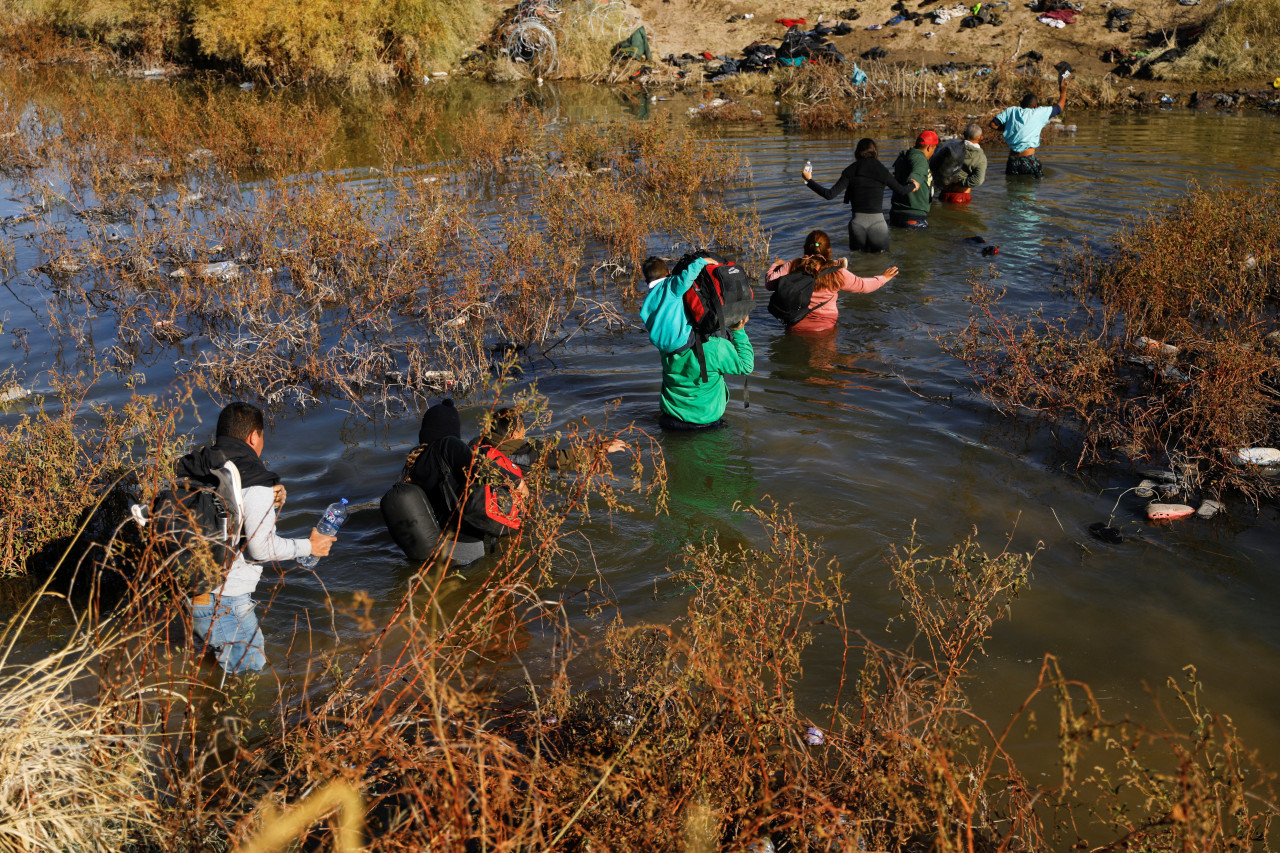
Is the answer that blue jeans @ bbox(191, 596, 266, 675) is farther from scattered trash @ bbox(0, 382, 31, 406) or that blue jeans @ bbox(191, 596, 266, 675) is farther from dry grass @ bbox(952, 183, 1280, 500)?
dry grass @ bbox(952, 183, 1280, 500)

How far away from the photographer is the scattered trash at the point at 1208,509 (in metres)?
6.00

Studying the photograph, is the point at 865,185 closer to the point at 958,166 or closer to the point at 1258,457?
the point at 958,166

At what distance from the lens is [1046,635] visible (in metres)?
5.11

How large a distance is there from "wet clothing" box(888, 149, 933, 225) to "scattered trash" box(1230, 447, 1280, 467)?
231 inches

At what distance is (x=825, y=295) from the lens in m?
9.27

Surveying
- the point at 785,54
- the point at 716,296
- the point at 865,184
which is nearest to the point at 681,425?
the point at 716,296

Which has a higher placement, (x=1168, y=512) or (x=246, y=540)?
(x=246, y=540)

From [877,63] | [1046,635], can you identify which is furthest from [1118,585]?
[877,63]

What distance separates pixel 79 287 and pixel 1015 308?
1129cm

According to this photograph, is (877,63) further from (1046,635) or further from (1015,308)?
(1046,635)

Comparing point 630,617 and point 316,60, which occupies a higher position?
point 316,60

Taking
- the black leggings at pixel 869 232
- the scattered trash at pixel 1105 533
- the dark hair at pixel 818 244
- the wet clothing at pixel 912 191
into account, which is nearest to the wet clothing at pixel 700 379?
the dark hair at pixel 818 244

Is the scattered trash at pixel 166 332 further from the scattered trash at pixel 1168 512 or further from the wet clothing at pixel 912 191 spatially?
the scattered trash at pixel 1168 512

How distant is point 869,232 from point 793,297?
3192 mm
